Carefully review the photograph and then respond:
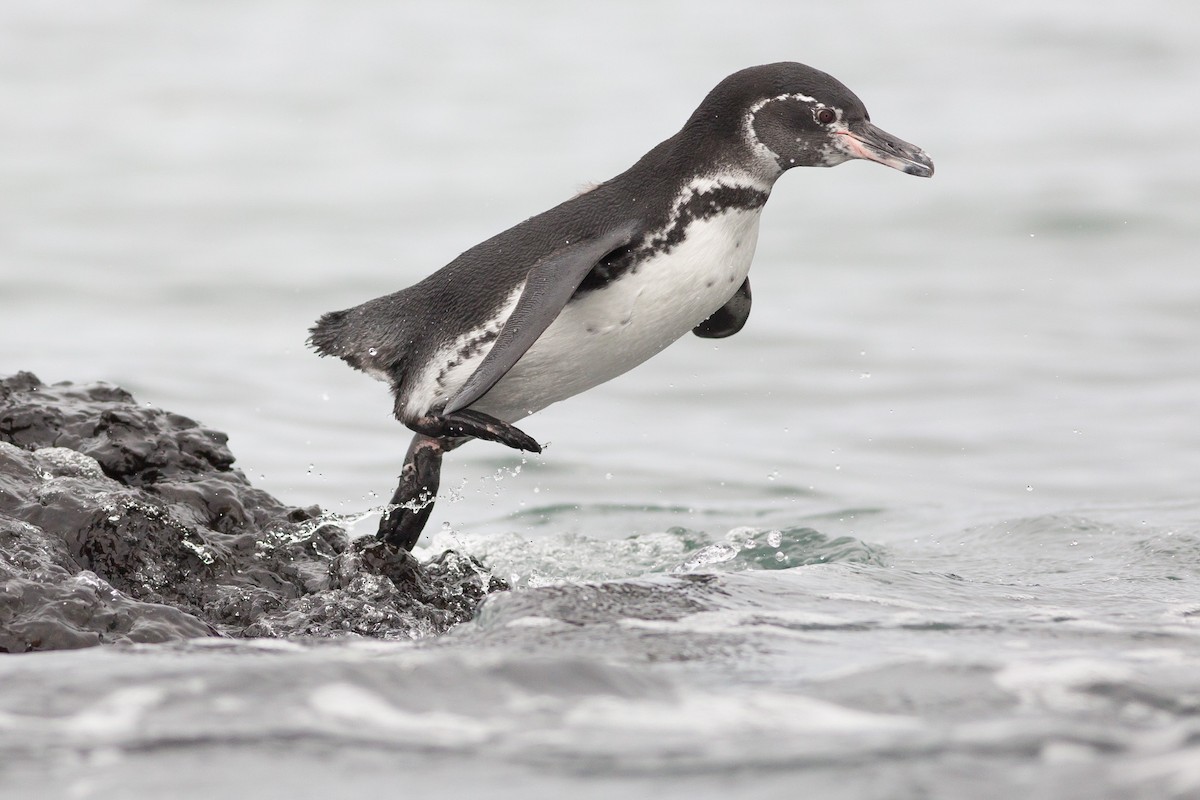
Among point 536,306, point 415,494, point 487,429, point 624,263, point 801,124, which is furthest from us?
point 415,494

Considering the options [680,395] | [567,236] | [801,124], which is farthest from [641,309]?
[680,395]

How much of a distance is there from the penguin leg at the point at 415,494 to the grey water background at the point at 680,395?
1.68 feet

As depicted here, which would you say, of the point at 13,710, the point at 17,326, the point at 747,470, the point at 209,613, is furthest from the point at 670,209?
the point at 17,326

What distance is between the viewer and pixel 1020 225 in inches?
484

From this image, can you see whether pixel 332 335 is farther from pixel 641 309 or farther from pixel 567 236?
pixel 641 309

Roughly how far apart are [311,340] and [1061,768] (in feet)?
11.3

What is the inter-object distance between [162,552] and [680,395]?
5151 millimetres

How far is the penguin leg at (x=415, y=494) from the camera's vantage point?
5.24 metres

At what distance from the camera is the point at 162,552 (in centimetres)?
461

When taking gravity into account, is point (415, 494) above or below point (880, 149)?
below

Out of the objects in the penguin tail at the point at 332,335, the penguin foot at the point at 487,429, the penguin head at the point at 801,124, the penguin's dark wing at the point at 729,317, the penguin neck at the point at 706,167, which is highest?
the penguin head at the point at 801,124

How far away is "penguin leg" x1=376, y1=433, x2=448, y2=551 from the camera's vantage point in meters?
5.24

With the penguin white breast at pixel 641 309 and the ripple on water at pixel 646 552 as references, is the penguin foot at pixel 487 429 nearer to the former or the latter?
the penguin white breast at pixel 641 309

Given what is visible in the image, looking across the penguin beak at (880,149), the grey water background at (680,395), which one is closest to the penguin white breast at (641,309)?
the penguin beak at (880,149)
